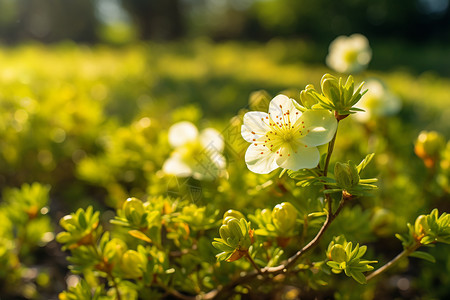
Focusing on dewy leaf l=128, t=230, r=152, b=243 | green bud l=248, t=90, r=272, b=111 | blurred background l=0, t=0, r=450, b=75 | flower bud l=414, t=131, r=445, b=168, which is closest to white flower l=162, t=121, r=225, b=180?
green bud l=248, t=90, r=272, b=111

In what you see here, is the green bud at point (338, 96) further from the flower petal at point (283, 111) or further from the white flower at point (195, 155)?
the white flower at point (195, 155)

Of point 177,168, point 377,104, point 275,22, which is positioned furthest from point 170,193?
point 275,22

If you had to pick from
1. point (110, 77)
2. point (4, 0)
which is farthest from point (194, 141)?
point (4, 0)

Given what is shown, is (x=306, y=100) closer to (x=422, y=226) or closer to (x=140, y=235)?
(x=422, y=226)

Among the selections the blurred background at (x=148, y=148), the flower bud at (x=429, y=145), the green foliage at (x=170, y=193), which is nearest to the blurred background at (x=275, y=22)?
the blurred background at (x=148, y=148)

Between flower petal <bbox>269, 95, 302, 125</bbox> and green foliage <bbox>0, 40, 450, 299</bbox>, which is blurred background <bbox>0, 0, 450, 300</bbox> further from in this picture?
flower petal <bbox>269, 95, 302, 125</bbox>

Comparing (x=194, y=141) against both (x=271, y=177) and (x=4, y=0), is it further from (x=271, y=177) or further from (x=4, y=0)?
(x=4, y=0)
